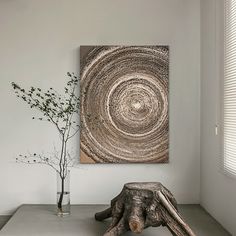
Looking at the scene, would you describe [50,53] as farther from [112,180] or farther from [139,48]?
[112,180]

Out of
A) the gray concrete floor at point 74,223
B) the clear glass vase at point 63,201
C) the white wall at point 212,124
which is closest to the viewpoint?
the gray concrete floor at point 74,223

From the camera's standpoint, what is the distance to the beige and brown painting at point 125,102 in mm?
3461

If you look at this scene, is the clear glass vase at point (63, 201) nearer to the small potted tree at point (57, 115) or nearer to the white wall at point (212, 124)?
the small potted tree at point (57, 115)

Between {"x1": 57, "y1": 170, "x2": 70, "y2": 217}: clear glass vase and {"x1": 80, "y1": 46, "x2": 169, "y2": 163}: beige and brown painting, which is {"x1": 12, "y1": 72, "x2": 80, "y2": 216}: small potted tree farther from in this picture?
{"x1": 57, "y1": 170, "x2": 70, "y2": 217}: clear glass vase

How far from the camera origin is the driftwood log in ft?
7.86

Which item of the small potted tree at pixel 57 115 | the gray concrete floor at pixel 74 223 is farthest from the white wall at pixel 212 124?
the small potted tree at pixel 57 115

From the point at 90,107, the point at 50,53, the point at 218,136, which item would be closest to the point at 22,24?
the point at 50,53

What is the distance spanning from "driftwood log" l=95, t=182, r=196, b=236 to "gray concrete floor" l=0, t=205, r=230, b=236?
216mm

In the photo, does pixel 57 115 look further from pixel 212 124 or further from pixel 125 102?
pixel 212 124

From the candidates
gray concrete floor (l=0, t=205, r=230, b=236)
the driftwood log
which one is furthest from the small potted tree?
the driftwood log

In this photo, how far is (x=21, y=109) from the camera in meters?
3.45

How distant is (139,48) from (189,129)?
3.03 feet

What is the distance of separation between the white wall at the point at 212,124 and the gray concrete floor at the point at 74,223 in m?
0.12

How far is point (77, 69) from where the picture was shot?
3.49 m
